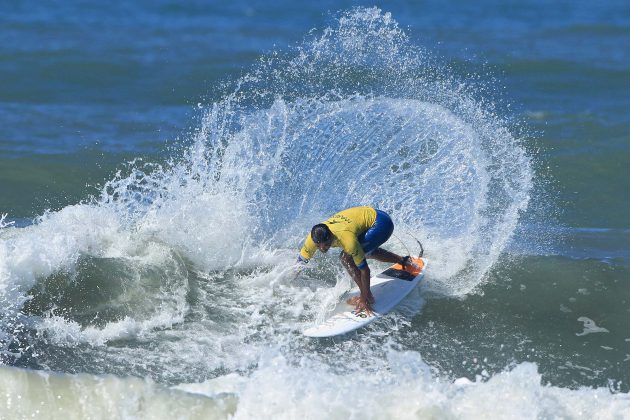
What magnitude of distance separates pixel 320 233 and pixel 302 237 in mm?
2483

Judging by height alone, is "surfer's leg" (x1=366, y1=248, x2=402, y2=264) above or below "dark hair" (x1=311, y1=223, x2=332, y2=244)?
below

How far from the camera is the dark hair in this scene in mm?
9406

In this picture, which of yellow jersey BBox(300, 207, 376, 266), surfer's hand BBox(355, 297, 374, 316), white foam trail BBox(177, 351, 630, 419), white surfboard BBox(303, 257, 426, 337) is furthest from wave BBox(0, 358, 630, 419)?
yellow jersey BBox(300, 207, 376, 266)

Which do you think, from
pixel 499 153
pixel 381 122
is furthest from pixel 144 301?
pixel 499 153

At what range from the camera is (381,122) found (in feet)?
40.7

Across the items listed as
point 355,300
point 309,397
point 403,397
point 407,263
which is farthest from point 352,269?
point 309,397

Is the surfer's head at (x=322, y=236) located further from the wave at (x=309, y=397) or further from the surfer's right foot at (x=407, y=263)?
the wave at (x=309, y=397)

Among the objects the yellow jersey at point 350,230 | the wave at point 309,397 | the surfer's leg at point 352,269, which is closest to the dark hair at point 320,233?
the yellow jersey at point 350,230

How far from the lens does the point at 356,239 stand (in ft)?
31.6

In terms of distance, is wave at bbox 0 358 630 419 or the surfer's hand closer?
wave at bbox 0 358 630 419

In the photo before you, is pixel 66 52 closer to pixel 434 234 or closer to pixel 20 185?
pixel 20 185

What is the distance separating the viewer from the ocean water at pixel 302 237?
299 inches

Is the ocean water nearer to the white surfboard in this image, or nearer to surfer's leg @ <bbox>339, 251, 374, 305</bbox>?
the white surfboard

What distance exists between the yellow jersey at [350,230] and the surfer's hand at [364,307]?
1.64ft
